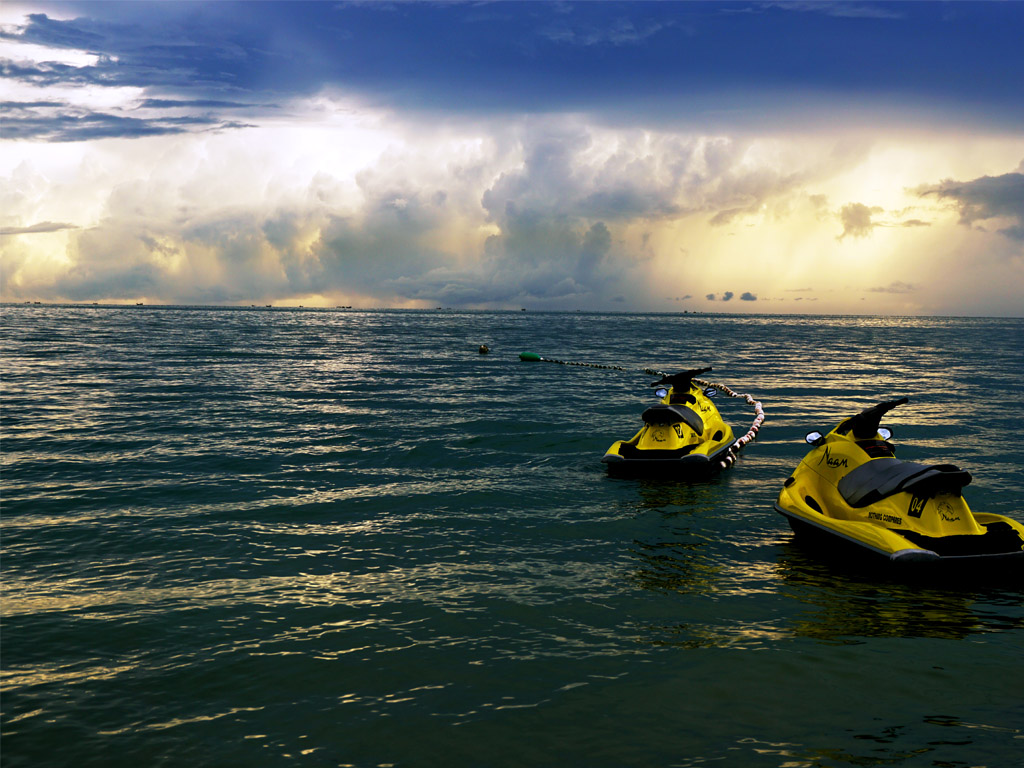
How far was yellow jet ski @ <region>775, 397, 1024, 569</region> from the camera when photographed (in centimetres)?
843

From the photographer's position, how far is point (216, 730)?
589 cm

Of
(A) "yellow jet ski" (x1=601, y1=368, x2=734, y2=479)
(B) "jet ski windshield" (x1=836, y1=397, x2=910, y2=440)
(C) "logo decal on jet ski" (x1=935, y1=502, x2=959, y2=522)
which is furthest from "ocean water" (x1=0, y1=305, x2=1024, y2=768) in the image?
(B) "jet ski windshield" (x1=836, y1=397, x2=910, y2=440)

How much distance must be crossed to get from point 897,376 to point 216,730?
43835mm

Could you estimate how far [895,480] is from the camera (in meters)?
8.98

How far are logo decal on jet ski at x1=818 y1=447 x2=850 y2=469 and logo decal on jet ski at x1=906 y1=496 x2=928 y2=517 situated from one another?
4.08 feet

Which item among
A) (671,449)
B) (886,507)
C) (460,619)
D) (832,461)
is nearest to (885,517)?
(886,507)

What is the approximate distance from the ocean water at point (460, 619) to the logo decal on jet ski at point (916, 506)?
3.03ft

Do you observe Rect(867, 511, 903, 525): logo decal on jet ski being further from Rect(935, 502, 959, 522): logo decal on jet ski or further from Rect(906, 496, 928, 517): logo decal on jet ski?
Rect(935, 502, 959, 522): logo decal on jet ski

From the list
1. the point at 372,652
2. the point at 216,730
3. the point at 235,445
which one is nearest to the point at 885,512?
the point at 372,652

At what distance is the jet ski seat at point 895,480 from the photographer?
843 centimetres

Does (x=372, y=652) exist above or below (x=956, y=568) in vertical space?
below

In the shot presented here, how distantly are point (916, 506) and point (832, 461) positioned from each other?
158 centimetres

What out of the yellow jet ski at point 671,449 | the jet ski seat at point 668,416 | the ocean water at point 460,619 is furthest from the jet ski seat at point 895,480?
the jet ski seat at point 668,416

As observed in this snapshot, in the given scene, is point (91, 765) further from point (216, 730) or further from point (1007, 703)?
point (1007, 703)
